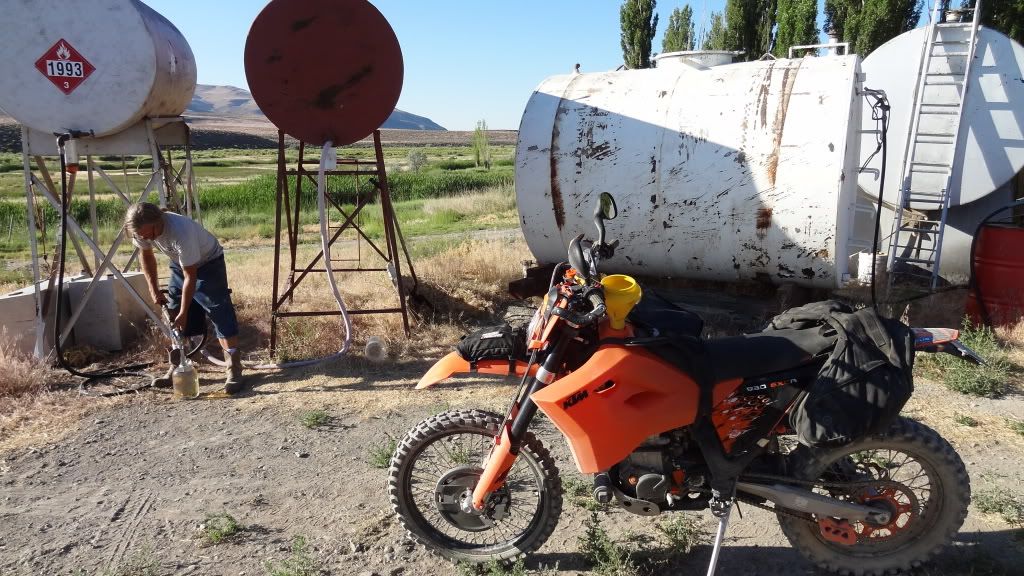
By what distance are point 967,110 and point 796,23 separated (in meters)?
11.8

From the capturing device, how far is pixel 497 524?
3.45 metres

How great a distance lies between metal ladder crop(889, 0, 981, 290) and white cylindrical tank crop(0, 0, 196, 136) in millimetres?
7717

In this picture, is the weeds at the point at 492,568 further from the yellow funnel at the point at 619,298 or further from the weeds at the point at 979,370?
the weeds at the point at 979,370

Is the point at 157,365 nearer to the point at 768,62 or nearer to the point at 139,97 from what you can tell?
the point at 139,97

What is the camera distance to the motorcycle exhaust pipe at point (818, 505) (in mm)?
3084

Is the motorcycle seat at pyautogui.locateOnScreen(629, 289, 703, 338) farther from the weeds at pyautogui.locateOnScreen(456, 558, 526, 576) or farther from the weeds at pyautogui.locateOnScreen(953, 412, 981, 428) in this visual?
the weeds at pyautogui.locateOnScreen(953, 412, 981, 428)

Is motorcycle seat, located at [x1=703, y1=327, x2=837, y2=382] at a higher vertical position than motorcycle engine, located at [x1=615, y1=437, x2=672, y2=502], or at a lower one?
higher

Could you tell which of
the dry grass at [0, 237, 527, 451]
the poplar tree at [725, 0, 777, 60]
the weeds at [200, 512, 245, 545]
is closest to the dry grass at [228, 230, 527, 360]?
the dry grass at [0, 237, 527, 451]

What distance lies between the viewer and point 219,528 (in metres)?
3.90

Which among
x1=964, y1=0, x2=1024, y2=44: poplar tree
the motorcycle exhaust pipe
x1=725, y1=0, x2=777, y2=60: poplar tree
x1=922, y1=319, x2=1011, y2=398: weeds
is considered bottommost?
x1=922, y1=319, x2=1011, y2=398: weeds

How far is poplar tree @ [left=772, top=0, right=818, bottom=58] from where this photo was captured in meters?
18.4

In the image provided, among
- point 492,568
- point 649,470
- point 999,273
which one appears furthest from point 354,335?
point 999,273

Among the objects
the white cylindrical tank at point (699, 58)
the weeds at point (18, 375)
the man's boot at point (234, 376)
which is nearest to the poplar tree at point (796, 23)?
the white cylindrical tank at point (699, 58)

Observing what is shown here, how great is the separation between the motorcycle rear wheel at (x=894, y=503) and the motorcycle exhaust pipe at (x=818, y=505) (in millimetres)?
79
